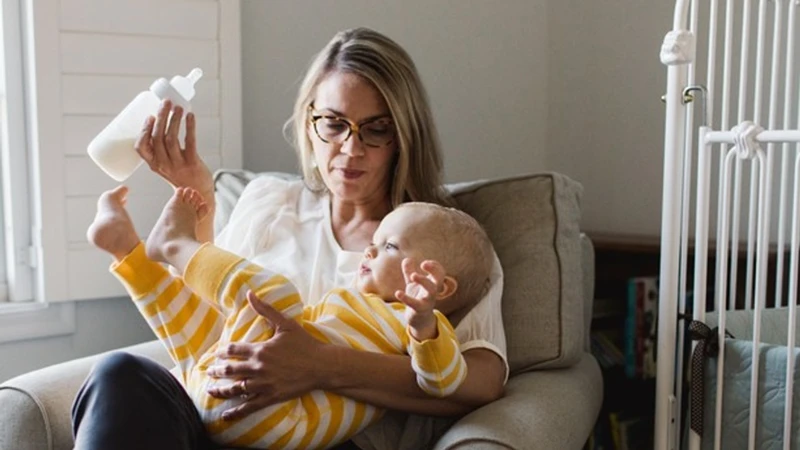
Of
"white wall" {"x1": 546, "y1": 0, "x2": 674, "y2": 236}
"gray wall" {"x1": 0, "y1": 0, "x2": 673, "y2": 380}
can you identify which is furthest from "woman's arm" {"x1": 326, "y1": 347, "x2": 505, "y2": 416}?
"white wall" {"x1": 546, "y1": 0, "x2": 674, "y2": 236}

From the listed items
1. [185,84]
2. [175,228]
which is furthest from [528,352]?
[185,84]

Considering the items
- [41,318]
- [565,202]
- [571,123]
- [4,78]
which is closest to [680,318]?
[565,202]

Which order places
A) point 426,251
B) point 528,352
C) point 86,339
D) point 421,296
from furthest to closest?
1. point 86,339
2. point 528,352
3. point 426,251
4. point 421,296

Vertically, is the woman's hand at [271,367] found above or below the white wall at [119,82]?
below

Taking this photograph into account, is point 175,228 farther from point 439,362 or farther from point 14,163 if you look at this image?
point 14,163

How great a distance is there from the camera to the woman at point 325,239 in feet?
4.52

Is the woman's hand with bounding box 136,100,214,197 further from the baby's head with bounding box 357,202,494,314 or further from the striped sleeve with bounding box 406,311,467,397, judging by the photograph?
the striped sleeve with bounding box 406,311,467,397

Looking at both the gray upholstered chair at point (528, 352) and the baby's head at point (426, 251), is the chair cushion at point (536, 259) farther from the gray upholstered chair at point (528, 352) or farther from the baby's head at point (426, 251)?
the baby's head at point (426, 251)

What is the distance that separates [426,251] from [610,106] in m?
1.43

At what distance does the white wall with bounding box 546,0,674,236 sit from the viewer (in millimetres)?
2691

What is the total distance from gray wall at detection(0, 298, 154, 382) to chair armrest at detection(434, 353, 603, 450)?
1022 millimetres

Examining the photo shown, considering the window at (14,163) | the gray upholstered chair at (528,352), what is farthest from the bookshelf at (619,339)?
the window at (14,163)

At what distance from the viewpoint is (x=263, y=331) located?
150cm

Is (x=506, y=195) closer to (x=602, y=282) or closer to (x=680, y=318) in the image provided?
(x=680, y=318)
